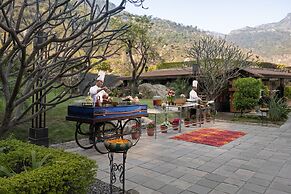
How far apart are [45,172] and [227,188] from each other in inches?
122

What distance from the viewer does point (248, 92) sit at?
12242 millimetres

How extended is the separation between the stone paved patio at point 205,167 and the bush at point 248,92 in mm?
4123

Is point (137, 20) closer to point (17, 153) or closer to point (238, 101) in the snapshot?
point (238, 101)

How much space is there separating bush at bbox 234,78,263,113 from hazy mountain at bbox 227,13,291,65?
44.9 metres

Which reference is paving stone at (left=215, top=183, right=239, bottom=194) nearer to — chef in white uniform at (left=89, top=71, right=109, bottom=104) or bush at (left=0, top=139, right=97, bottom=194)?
bush at (left=0, top=139, right=97, bottom=194)

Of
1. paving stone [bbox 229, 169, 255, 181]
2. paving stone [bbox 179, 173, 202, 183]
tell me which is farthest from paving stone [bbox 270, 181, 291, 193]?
paving stone [bbox 179, 173, 202, 183]

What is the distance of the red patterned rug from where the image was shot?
7988mm

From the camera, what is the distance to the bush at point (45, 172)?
2.65 metres

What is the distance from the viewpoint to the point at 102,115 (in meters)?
6.11

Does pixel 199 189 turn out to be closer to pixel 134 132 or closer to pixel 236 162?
pixel 236 162

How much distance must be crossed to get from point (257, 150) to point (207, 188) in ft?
11.3

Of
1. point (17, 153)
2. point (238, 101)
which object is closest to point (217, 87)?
point (238, 101)

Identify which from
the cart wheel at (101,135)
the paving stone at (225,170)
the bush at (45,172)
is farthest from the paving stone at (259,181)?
the cart wheel at (101,135)

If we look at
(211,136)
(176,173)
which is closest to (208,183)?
(176,173)
